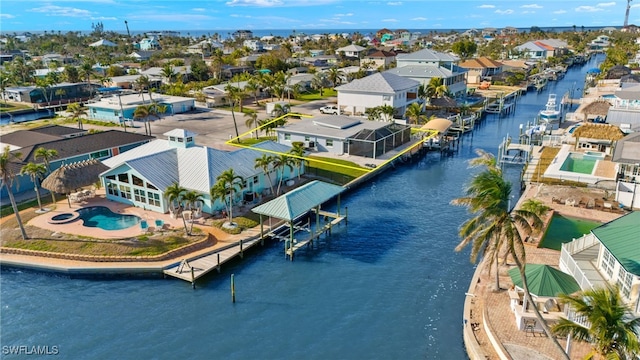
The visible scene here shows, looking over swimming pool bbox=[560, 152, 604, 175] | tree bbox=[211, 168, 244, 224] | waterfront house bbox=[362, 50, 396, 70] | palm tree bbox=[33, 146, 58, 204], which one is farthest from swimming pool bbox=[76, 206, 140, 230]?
waterfront house bbox=[362, 50, 396, 70]

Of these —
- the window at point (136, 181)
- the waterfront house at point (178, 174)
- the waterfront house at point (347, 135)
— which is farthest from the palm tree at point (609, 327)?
the waterfront house at point (347, 135)

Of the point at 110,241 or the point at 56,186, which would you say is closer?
the point at 110,241

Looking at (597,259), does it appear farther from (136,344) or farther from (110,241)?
(110,241)

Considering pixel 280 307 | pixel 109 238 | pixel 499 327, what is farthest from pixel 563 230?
pixel 109 238

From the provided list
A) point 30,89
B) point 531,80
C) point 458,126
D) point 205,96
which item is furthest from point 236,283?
point 531,80

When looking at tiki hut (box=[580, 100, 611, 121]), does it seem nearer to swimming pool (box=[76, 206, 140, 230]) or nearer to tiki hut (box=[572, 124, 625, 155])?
tiki hut (box=[572, 124, 625, 155])
